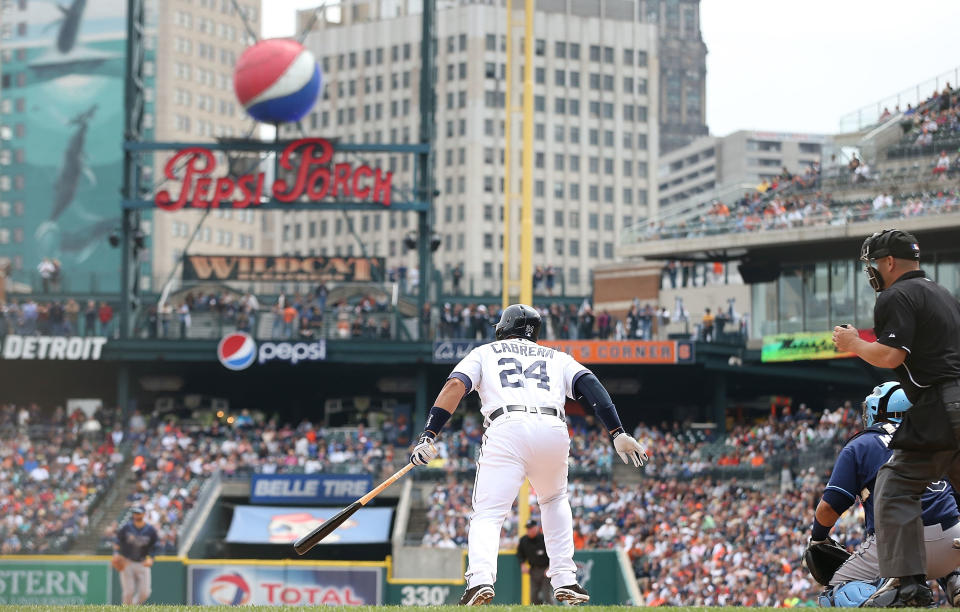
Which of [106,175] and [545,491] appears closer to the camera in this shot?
[545,491]

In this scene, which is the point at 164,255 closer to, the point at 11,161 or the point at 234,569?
the point at 11,161

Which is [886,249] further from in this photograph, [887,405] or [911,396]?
[887,405]

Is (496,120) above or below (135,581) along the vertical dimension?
above

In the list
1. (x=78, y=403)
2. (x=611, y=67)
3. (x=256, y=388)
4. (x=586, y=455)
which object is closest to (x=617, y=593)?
(x=586, y=455)

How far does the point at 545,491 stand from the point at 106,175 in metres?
127

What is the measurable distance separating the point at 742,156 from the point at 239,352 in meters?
132

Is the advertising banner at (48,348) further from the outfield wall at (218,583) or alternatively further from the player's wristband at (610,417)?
the player's wristband at (610,417)

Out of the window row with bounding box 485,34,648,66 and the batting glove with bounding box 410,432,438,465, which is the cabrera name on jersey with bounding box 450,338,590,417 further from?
the window row with bounding box 485,34,648,66

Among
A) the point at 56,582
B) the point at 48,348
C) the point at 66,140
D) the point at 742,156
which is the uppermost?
the point at 742,156

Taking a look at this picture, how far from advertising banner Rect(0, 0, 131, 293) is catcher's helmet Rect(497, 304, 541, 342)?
122 metres

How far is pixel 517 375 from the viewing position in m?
9.27

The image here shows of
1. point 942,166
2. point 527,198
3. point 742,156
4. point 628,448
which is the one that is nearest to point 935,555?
point 628,448

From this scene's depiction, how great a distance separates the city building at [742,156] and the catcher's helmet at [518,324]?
15100cm

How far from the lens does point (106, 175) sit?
13050 cm
